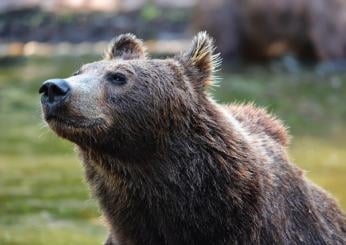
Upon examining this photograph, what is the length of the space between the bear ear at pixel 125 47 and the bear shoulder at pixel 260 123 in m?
0.70

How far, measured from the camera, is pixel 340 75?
17906 mm

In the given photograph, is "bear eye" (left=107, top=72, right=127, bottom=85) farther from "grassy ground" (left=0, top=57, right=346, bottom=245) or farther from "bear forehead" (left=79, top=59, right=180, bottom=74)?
"grassy ground" (left=0, top=57, right=346, bottom=245)

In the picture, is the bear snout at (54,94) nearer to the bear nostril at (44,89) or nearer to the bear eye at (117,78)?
the bear nostril at (44,89)

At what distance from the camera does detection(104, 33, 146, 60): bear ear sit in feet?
21.9

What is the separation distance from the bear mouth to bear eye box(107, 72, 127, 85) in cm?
37

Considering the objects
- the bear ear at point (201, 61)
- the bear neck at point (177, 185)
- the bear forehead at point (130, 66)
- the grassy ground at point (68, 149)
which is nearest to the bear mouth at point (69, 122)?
the bear neck at point (177, 185)

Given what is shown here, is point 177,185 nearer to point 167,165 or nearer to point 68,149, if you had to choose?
point 167,165

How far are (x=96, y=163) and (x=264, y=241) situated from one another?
3.60ft

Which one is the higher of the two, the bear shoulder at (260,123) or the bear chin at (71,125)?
the bear shoulder at (260,123)

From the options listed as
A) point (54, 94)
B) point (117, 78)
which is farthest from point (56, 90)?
point (117, 78)

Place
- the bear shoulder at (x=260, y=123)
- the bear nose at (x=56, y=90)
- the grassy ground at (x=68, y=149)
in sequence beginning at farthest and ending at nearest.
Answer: the grassy ground at (x=68, y=149)
the bear shoulder at (x=260, y=123)
the bear nose at (x=56, y=90)

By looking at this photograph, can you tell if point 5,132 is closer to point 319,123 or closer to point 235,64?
point 319,123

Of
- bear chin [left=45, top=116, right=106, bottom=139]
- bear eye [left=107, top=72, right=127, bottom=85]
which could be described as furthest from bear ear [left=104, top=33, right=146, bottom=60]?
bear chin [left=45, top=116, right=106, bottom=139]

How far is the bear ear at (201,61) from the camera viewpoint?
6.47 metres
